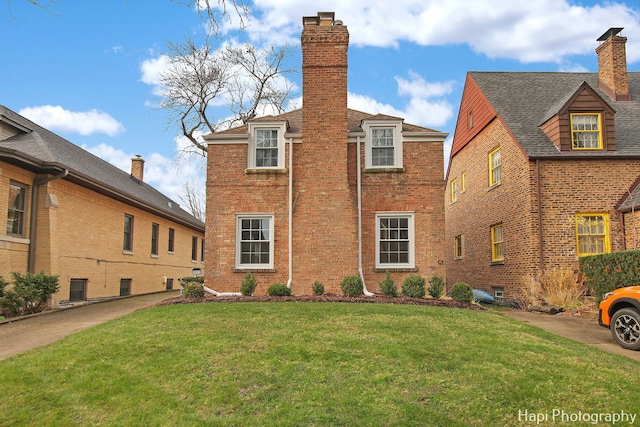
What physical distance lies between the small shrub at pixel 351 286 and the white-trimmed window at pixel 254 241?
109 inches

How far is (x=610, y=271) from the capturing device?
39.2ft

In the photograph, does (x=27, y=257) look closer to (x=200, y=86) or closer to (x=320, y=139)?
(x=320, y=139)

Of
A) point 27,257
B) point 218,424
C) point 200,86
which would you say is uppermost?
point 200,86

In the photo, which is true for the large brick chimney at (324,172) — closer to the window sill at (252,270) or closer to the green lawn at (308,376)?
the window sill at (252,270)

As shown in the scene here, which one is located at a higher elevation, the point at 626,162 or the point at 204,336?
the point at 626,162

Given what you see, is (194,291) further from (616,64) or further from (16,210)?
(616,64)

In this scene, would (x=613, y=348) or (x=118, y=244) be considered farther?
(x=118, y=244)

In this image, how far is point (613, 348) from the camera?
8445 mm

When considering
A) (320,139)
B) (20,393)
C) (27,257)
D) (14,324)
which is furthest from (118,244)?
(20,393)

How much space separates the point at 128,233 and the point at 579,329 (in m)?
15.3

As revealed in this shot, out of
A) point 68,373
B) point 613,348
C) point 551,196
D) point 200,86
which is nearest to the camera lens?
point 68,373

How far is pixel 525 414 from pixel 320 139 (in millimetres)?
10260

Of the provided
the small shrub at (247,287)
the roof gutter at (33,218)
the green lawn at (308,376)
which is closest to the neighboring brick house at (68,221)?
the roof gutter at (33,218)

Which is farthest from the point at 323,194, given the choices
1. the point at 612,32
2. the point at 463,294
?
the point at 612,32
